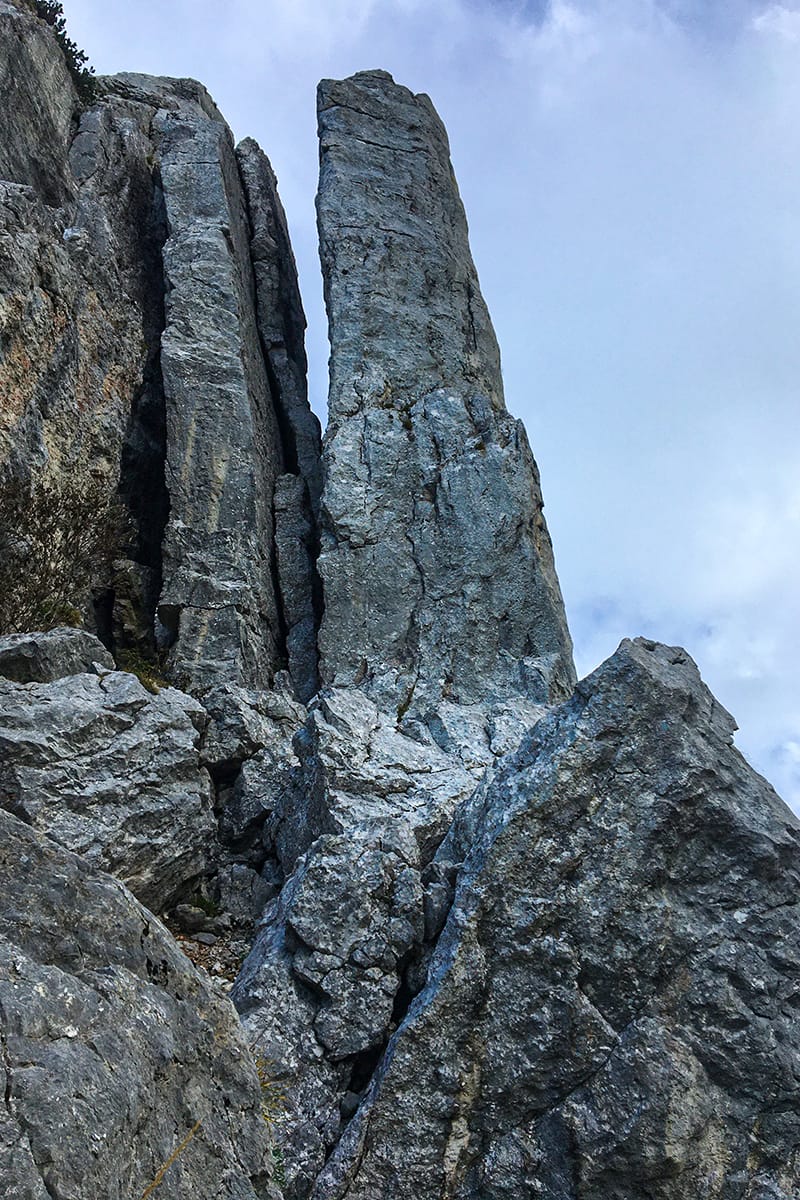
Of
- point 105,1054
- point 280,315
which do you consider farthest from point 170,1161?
point 280,315

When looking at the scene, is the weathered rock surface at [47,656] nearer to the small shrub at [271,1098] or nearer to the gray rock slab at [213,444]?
the gray rock slab at [213,444]

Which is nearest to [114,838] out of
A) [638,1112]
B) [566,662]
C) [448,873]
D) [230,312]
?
[448,873]

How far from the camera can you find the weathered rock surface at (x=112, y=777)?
13281 millimetres

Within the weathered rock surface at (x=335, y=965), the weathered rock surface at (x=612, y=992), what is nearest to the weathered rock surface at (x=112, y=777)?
the weathered rock surface at (x=335, y=965)

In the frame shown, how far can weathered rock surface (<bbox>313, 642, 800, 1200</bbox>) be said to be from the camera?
945cm

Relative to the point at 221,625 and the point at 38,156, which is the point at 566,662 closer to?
the point at 221,625

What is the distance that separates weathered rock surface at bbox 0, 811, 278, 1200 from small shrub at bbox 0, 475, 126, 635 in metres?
12.2

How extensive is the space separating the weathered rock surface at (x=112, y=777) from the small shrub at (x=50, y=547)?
294cm

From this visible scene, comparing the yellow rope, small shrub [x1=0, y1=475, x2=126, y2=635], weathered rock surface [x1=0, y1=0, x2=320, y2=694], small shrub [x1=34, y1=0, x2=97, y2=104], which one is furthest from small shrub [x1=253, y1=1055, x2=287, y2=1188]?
A: small shrub [x1=34, y1=0, x2=97, y2=104]

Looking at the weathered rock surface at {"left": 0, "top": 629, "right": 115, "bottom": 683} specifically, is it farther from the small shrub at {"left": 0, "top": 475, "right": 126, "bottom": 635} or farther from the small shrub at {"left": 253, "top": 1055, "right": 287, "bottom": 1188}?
the small shrub at {"left": 253, "top": 1055, "right": 287, "bottom": 1188}

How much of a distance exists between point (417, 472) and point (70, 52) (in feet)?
67.7

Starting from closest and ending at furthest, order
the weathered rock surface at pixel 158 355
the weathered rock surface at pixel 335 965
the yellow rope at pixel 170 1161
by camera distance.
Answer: the yellow rope at pixel 170 1161 → the weathered rock surface at pixel 335 965 → the weathered rock surface at pixel 158 355

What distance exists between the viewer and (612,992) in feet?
33.7

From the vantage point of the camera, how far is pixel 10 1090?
4.76m
